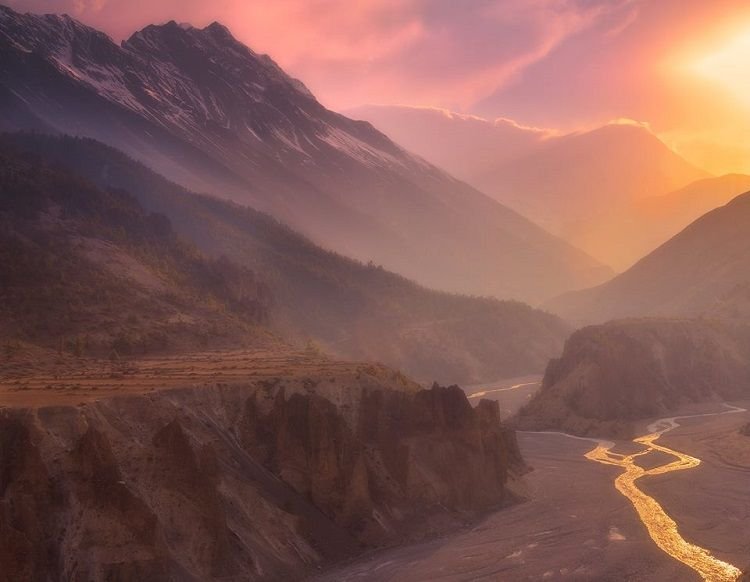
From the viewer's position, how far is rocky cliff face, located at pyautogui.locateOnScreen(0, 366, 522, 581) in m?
47.2

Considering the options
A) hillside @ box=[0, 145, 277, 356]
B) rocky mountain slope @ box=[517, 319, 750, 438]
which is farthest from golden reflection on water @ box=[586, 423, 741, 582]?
hillside @ box=[0, 145, 277, 356]

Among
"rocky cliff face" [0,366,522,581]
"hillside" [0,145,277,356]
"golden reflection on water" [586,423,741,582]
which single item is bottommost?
"golden reflection on water" [586,423,741,582]

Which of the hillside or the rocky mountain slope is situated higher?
the hillside

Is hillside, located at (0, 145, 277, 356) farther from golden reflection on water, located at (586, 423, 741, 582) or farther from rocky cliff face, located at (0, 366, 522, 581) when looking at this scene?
golden reflection on water, located at (586, 423, 741, 582)

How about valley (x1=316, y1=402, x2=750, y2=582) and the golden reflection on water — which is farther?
the golden reflection on water

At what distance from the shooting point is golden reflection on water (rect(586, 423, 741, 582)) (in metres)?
60.5

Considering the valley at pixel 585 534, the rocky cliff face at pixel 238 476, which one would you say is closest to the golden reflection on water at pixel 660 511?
the valley at pixel 585 534

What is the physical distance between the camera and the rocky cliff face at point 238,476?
4725 centimetres

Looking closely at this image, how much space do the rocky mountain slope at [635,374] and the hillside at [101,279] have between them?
59.8 metres

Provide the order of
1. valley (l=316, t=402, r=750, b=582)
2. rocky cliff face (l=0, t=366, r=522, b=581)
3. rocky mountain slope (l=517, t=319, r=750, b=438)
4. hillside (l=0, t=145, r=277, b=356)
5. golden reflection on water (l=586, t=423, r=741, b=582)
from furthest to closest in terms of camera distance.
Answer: rocky mountain slope (l=517, t=319, r=750, b=438) → hillside (l=0, t=145, r=277, b=356) → golden reflection on water (l=586, t=423, r=741, b=582) → valley (l=316, t=402, r=750, b=582) → rocky cliff face (l=0, t=366, r=522, b=581)

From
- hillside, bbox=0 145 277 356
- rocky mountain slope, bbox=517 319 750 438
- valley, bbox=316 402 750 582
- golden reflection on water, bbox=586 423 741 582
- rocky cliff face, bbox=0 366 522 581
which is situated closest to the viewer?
rocky cliff face, bbox=0 366 522 581

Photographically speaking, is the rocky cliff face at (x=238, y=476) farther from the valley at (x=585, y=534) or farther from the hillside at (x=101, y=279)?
the hillside at (x=101, y=279)

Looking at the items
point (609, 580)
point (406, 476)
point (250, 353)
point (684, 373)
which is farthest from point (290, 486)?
point (684, 373)

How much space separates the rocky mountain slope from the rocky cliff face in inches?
2596
